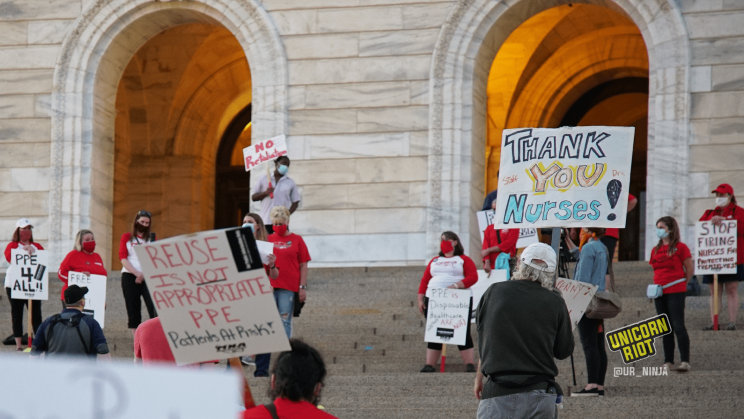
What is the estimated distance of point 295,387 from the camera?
456 cm

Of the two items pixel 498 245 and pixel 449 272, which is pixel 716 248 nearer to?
pixel 498 245

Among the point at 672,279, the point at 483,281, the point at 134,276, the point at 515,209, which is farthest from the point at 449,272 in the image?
the point at 134,276

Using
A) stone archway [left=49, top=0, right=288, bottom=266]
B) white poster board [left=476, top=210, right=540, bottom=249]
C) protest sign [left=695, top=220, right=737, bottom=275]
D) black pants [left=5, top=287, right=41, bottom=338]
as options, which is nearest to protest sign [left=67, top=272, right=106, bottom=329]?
black pants [left=5, top=287, right=41, bottom=338]

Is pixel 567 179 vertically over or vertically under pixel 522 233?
over

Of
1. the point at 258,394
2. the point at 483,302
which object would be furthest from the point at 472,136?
the point at 483,302

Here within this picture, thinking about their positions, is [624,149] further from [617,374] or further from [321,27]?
[321,27]

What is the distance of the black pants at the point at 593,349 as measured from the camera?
9047 mm

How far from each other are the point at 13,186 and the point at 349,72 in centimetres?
553

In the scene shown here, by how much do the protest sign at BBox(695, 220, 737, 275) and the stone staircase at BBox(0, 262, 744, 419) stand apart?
0.61 meters

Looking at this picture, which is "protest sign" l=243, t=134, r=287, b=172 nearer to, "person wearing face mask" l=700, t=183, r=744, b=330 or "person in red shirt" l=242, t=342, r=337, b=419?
"person wearing face mask" l=700, t=183, r=744, b=330

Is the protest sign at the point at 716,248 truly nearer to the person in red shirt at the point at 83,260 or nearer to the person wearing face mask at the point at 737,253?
the person wearing face mask at the point at 737,253

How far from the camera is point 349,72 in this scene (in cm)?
1725

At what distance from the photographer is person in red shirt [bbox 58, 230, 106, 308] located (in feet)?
38.9

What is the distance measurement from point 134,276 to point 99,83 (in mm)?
7292
